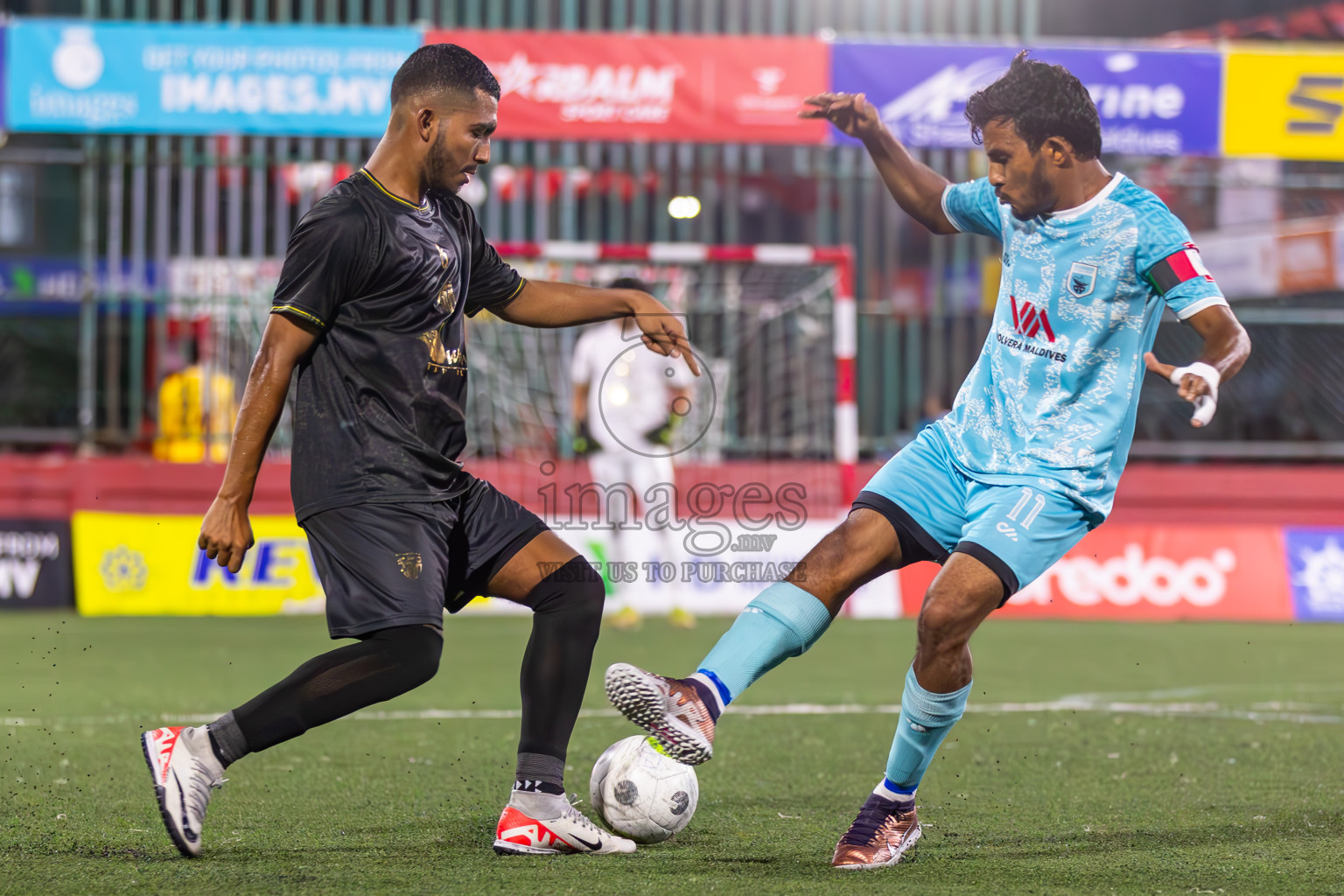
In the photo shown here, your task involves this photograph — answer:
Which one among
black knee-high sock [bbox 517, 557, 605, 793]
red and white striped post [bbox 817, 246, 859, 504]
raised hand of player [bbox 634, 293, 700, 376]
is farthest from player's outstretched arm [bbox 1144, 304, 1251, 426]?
red and white striped post [bbox 817, 246, 859, 504]

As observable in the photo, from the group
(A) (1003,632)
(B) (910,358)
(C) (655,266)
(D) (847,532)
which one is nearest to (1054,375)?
(D) (847,532)

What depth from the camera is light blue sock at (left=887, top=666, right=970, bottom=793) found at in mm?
4000

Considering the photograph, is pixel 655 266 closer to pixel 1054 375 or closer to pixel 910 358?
pixel 910 358

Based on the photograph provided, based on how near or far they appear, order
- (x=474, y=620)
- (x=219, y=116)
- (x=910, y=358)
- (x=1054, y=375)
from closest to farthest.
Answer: (x=1054, y=375)
(x=474, y=620)
(x=219, y=116)
(x=910, y=358)

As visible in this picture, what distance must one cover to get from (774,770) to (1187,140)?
369 inches

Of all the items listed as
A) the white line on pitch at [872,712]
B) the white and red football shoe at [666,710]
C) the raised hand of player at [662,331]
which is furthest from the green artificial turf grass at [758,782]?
the raised hand of player at [662,331]

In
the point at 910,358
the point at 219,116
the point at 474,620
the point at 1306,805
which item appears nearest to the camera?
the point at 1306,805

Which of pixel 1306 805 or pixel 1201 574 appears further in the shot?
pixel 1201 574

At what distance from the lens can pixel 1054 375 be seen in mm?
4016

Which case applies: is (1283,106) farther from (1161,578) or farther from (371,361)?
(371,361)

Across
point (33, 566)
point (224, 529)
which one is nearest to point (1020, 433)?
point (224, 529)

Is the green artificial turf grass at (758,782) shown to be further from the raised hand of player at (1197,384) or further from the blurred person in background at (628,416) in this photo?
the blurred person in background at (628,416)

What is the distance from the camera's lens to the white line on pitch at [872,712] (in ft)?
21.9

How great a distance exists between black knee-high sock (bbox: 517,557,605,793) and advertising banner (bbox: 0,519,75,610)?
852 centimetres
